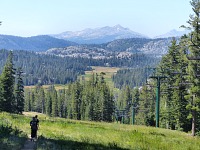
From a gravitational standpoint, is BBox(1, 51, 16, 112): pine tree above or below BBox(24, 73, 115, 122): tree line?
above

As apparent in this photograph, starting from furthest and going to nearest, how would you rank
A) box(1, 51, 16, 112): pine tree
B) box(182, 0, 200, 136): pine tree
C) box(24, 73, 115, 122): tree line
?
box(24, 73, 115, 122): tree line, box(1, 51, 16, 112): pine tree, box(182, 0, 200, 136): pine tree

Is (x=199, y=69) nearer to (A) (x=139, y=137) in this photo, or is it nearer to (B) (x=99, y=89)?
(A) (x=139, y=137)

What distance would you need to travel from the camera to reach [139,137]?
2286 centimetres

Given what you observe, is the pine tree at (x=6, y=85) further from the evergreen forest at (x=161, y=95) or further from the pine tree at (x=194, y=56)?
the pine tree at (x=194, y=56)

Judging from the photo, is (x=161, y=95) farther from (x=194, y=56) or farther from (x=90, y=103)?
(x=90, y=103)

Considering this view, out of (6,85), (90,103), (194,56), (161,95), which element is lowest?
(90,103)

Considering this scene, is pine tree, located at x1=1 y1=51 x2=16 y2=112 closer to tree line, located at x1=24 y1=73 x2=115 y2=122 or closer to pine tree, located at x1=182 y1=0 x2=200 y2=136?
tree line, located at x1=24 y1=73 x2=115 y2=122

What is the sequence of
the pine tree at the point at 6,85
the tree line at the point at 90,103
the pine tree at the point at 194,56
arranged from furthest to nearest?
1. the tree line at the point at 90,103
2. the pine tree at the point at 6,85
3. the pine tree at the point at 194,56

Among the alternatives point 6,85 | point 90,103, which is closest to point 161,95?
point 6,85

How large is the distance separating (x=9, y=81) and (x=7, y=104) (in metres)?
5.31

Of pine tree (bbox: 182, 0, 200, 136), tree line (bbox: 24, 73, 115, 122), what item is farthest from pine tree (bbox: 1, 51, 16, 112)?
pine tree (bbox: 182, 0, 200, 136)

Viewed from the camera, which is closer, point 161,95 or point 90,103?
point 161,95

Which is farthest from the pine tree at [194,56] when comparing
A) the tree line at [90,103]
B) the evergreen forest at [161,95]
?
the tree line at [90,103]

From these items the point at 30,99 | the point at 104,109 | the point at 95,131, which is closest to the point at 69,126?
the point at 95,131
